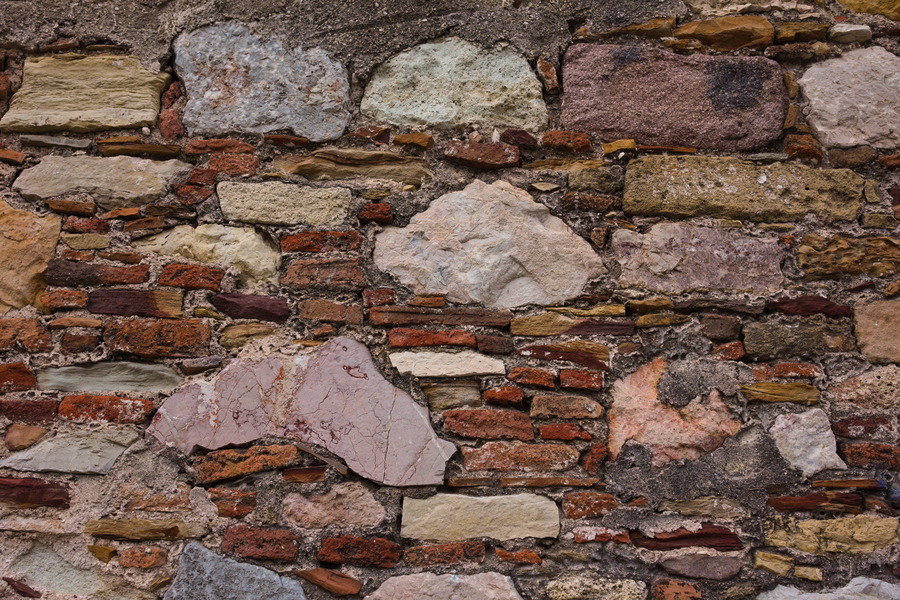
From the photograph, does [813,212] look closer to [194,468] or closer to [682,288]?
[682,288]

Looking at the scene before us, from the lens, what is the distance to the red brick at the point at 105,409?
1763mm

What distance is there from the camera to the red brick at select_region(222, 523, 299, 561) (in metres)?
1.70

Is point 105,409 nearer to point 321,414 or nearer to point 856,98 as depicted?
point 321,414

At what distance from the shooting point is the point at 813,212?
1958 mm

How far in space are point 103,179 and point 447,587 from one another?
1369 millimetres

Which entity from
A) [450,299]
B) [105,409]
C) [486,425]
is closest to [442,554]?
[486,425]

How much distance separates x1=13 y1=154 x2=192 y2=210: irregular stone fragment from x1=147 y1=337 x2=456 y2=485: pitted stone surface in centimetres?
54

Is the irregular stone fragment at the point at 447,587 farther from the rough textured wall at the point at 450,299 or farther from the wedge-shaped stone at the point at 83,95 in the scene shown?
the wedge-shaped stone at the point at 83,95

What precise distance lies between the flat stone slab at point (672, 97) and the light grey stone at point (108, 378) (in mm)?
1264

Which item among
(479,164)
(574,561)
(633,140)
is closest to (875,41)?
(633,140)

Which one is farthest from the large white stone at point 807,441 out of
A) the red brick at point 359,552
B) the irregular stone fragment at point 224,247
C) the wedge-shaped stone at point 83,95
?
the wedge-shaped stone at point 83,95

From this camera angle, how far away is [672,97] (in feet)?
6.61

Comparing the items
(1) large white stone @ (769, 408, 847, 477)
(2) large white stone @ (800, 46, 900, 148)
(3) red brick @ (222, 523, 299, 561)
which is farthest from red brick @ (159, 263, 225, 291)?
(2) large white stone @ (800, 46, 900, 148)

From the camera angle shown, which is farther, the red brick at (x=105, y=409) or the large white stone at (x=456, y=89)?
the large white stone at (x=456, y=89)
